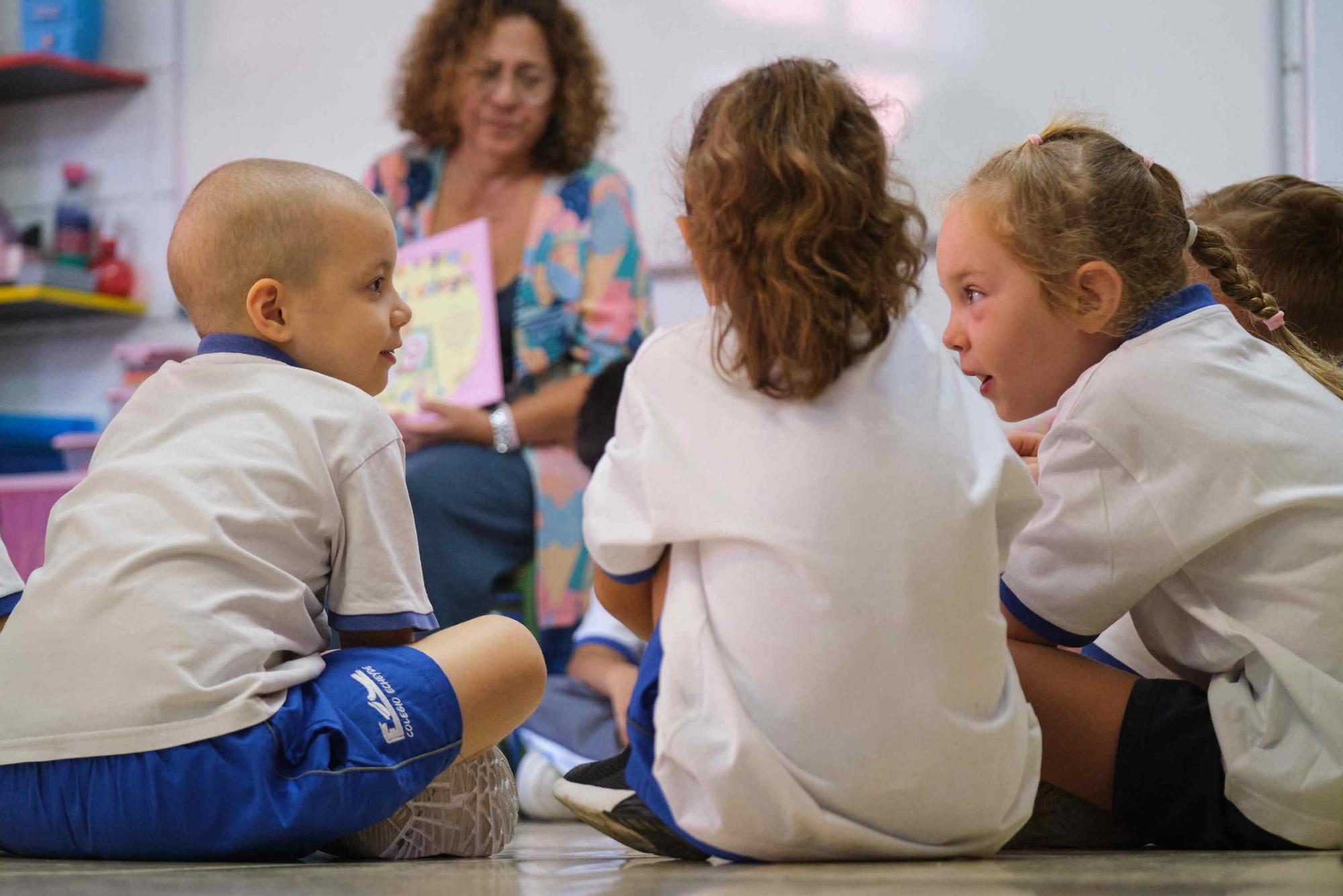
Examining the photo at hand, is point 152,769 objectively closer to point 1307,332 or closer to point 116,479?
point 116,479

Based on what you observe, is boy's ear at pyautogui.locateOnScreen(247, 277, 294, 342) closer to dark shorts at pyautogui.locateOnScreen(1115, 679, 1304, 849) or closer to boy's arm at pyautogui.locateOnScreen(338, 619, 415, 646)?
boy's arm at pyautogui.locateOnScreen(338, 619, 415, 646)

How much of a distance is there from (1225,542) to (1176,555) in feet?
0.18

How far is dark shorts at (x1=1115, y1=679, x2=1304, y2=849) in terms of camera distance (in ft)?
3.70

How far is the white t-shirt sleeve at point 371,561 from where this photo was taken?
1.08 metres

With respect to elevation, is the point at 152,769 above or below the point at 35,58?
below

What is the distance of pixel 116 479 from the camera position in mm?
1042

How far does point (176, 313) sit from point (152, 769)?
2.92 metres

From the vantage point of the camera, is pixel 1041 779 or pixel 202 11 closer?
pixel 1041 779

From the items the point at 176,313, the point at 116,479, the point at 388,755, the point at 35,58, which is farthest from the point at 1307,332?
the point at 35,58

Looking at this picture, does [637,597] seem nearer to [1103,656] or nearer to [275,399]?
[275,399]

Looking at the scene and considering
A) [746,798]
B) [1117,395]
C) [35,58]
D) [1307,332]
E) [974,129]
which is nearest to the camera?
[746,798]

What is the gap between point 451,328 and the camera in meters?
2.52

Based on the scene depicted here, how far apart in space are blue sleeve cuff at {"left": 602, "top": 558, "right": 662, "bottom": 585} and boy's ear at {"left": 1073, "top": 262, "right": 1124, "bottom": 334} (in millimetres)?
473

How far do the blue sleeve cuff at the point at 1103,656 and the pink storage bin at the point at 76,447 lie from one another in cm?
244
